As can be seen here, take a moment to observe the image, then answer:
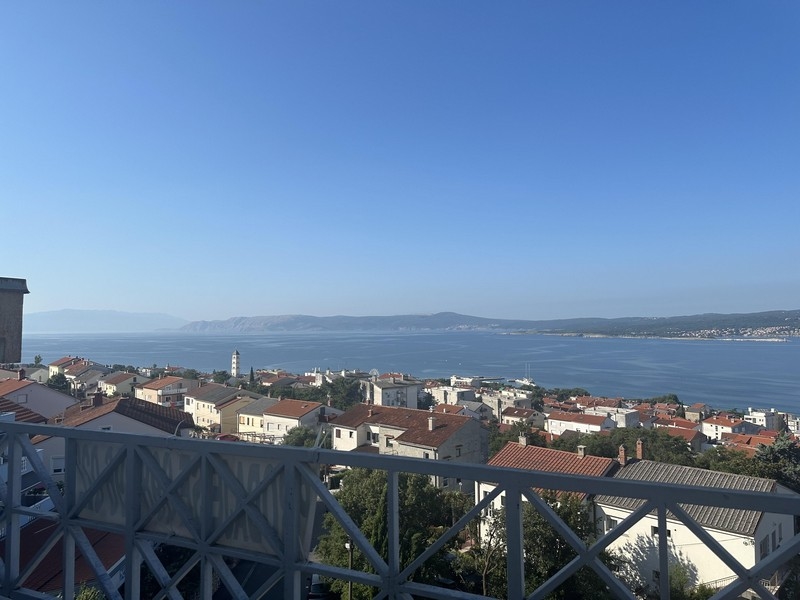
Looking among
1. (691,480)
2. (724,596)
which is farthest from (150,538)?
(691,480)

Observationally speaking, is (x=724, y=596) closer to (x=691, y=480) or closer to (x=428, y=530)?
(x=428, y=530)

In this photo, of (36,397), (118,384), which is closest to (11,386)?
(36,397)

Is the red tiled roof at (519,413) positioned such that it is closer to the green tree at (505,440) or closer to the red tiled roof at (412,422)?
the green tree at (505,440)

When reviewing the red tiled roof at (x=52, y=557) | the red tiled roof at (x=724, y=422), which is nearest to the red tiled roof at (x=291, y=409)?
the red tiled roof at (x=52, y=557)

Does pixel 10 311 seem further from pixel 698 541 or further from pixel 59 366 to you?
pixel 59 366

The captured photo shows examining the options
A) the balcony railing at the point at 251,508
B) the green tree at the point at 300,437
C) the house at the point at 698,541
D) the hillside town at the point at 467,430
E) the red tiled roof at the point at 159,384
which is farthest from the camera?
the red tiled roof at the point at 159,384

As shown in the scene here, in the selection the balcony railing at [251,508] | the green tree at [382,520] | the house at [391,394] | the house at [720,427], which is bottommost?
the house at [720,427]
